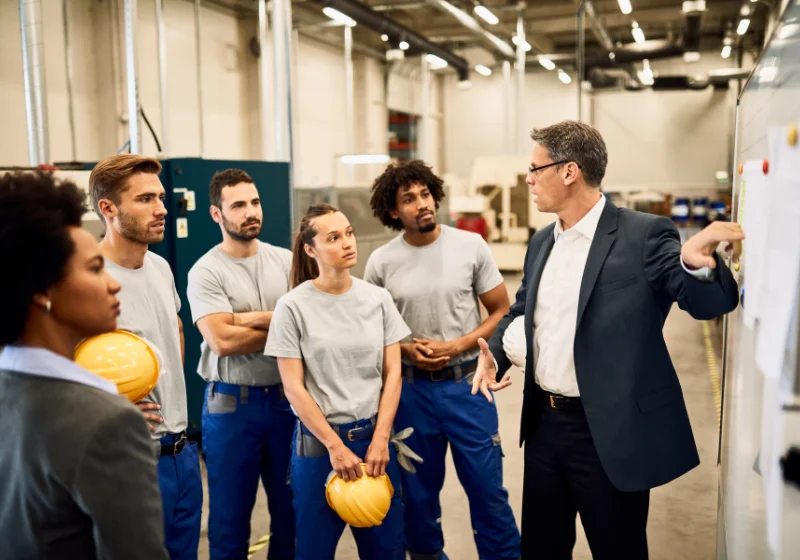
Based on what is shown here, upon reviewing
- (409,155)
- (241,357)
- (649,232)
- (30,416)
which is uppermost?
(409,155)

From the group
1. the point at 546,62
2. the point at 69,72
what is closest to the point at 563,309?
the point at 69,72

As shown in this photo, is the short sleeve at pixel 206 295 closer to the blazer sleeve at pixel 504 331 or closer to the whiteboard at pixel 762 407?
the blazer sleeve at pixel 504 331

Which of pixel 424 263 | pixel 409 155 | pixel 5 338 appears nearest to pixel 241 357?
pixel 424 263

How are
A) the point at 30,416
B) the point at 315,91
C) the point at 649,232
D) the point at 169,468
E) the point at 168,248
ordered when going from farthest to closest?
the point at 315,91
the point at 168,248
the point at 169,468
the point at 649,232
the point at 30,416

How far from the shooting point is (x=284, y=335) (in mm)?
2404

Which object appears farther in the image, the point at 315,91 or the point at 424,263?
the point at 315,91

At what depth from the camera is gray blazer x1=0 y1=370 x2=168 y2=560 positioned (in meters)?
1.08

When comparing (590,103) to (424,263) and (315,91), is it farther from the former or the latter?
(424,263)

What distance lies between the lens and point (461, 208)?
11539mm

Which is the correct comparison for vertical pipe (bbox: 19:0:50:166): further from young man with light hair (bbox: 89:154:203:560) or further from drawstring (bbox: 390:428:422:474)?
drawstring (bbox: 390:428:422:474)

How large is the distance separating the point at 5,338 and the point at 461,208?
10642 mm

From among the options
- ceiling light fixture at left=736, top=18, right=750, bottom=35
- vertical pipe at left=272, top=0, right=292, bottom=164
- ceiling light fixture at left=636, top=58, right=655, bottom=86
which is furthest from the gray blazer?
ceiling light fixture at left=636, top=58, right=655, bottom=86

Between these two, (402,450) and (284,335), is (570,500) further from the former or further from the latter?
(284,335)

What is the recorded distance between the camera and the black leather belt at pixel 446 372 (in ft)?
9.13
